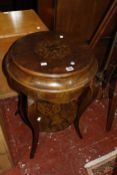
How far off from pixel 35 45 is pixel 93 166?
2.83ft

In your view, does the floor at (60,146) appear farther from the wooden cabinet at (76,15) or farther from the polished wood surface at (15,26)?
the wooden cabinet at (76,15)

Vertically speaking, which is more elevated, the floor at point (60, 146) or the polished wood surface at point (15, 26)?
the polished wood surface at point (15, 26)

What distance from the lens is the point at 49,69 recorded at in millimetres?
1090

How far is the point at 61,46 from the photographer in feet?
4.02

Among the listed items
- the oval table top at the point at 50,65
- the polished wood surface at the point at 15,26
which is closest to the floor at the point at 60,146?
the polished wood surface at the point at 15,26

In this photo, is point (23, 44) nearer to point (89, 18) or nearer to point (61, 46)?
point (61, 46)

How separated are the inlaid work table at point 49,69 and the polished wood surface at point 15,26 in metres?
0.22

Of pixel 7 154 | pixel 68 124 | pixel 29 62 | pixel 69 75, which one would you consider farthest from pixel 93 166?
pixel 29 62

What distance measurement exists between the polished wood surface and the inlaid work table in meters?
0.22

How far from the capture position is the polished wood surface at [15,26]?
4.83 ft

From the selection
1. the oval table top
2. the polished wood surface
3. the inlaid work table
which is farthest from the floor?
the oval table top

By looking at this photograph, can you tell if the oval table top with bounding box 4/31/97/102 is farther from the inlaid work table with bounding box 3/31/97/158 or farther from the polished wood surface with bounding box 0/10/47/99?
the polished wood surface with bounding box 0/10/47/99

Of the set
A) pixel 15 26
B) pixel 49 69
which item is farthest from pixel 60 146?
pixel 15 26

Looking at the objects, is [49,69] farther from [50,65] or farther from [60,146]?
[60,146]
